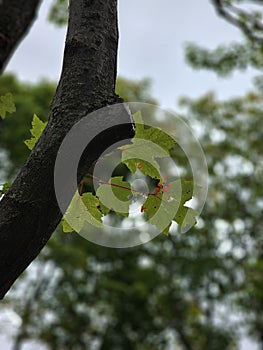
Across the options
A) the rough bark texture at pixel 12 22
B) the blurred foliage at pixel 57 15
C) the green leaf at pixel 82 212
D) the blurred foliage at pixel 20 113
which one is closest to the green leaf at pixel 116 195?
the green leaf at pixel 82 212

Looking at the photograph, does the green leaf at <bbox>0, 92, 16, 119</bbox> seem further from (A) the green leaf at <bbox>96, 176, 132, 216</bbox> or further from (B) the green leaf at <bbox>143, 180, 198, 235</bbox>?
(B) the green leaf at <bbox>143, 180, 198, 235</bbox>

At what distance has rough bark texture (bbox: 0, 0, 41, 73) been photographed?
1.30 metres

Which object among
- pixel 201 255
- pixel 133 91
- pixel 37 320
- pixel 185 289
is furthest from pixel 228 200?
pixel 37 320

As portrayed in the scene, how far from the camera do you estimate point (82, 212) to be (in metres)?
1.00

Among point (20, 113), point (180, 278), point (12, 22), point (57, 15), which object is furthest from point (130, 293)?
point (12, 22)

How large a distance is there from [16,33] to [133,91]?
11195 mm

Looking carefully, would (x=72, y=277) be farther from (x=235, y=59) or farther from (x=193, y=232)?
(x=235, y=59)

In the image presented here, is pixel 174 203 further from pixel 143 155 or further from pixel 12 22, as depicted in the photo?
pixel 12 22

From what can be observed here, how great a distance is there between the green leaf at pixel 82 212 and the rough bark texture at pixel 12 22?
495 millimetres

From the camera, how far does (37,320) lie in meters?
10.7

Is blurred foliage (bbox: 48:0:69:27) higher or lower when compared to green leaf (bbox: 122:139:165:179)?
lower

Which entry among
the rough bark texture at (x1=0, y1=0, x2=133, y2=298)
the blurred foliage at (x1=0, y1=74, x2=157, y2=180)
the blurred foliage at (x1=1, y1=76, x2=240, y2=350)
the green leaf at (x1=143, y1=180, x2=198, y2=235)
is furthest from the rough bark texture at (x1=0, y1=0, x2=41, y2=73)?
the blurred foliage at (x1=1, y1=76, x2=240, y2=350)

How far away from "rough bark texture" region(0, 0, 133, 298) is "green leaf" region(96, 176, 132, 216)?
186mm

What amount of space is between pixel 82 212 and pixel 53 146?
0.22 m
